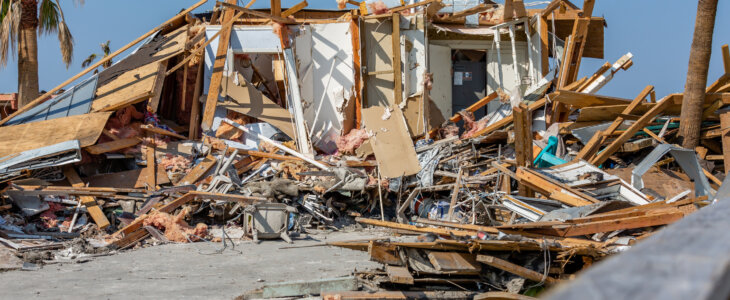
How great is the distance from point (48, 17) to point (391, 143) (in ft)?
36.0

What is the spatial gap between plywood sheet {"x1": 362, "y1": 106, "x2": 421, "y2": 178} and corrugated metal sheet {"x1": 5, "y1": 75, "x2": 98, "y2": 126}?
6027 millimetres

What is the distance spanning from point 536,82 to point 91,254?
11.5 metres

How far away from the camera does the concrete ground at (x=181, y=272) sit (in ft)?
22.2

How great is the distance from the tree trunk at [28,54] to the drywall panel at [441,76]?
1036cm

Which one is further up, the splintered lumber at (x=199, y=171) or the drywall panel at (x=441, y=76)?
the drywall panel at (x=441, y=76)

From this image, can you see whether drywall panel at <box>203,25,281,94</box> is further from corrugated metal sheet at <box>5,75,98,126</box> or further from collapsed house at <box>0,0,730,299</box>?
corrugated metal sheet at <box>5,75,98,126</box>

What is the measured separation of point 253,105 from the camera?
A: 16.1 m

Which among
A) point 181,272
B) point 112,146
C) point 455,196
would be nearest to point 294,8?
point 112,146

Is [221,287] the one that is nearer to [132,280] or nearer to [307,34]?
[132,280]

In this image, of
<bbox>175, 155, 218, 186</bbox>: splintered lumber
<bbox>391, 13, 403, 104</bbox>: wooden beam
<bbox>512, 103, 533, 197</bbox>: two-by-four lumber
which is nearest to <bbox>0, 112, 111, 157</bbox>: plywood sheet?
<bbox>175, 155, 218, 186</bbox>: splintered lumber

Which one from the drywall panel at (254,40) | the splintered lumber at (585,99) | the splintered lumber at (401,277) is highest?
the drywall panel at (254,40)

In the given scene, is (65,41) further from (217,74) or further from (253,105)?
(253,105)

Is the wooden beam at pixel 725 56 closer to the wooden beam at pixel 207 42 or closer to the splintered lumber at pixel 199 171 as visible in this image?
the wooden beam at pixel 207 42

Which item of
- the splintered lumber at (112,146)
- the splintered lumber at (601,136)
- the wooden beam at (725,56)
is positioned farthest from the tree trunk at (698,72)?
the splintered lumber at (112,146)
